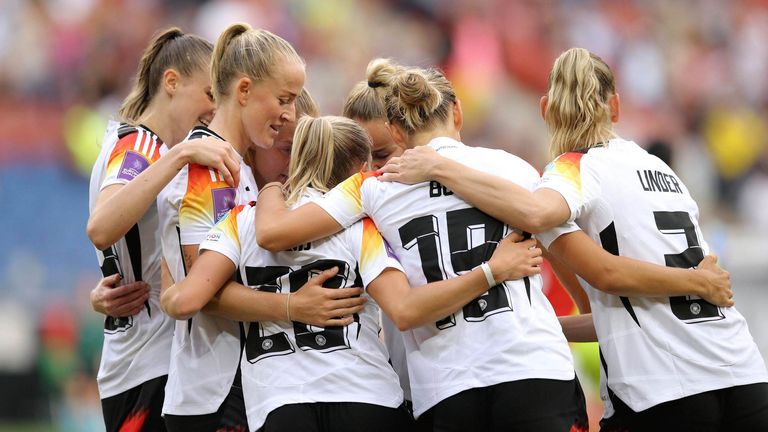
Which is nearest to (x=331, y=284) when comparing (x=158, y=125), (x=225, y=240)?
(x=225, y=240)

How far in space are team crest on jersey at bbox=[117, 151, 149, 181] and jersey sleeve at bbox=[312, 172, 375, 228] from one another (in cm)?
95

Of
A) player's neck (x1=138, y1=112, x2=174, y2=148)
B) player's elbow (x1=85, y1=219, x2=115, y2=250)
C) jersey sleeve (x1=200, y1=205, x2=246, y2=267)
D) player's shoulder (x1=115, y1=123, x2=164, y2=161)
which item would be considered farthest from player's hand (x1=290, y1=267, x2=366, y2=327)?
player's neck (x1=138, y1=112, x2=174, y2=148)

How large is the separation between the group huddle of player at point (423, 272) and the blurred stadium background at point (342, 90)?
6250mm

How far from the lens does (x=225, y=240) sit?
363 cm

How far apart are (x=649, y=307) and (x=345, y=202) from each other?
120 centimetres

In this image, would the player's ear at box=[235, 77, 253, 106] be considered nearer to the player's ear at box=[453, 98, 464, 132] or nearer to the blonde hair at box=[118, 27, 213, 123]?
the blonde hair at box=[118, 27, 213, 123]

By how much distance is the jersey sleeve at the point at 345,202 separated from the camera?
353 cm

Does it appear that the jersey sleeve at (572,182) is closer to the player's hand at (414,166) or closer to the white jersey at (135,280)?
the player's hand at (414,166)

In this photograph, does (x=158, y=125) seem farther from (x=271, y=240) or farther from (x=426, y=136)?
(x=426, y=136)

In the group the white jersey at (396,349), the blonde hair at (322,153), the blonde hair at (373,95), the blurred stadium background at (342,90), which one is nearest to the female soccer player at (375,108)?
the blonde hair at (373,95)

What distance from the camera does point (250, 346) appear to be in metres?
3.63

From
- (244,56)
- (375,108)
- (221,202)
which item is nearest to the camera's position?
(221,202)

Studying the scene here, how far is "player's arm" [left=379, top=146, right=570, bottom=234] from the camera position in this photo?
340cm

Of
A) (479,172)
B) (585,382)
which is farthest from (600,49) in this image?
(479,172)
